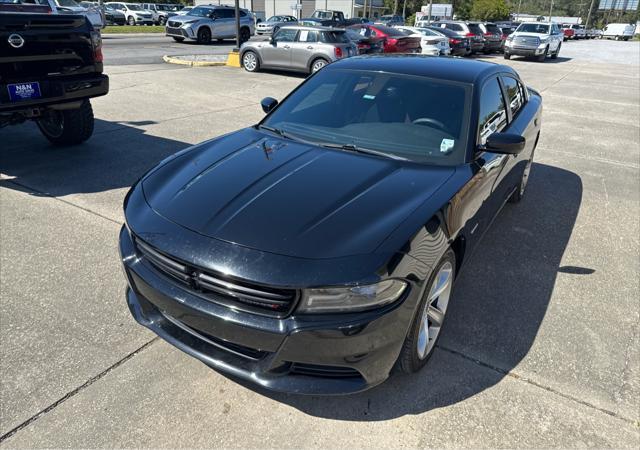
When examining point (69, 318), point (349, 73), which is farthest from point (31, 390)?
point (349, 73)

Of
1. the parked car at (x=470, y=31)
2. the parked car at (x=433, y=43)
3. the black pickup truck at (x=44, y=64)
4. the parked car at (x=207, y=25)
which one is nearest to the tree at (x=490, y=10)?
the parked car at (x=470, y=31)

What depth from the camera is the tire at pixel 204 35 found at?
23.5 metres

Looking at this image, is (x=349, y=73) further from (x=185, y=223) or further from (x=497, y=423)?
(x=497, y=423)

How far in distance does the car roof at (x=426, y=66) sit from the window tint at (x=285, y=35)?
37.0ft

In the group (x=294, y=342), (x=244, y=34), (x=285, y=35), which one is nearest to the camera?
(x=294, y=342)

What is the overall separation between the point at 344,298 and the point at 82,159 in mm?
4993

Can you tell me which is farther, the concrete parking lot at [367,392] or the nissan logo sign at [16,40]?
the nissan logo sign at [16,40]

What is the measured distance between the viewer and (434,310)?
8.73 ft

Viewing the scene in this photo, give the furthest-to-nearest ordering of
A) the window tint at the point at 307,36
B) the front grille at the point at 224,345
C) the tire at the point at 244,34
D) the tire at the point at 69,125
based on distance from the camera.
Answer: the tire at the point at 244,34 → the window tint at the point at 307,36 → the tire at the point at 69,125 → the front grille at the point at 224,345

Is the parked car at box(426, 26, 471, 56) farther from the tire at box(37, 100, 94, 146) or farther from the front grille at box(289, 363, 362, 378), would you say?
the front grille at box(289, 363, 362, 378)

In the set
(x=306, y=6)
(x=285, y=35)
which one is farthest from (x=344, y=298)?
(x=306, y=6)

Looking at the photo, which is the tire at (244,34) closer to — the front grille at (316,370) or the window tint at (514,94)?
the window tint at (514,94)

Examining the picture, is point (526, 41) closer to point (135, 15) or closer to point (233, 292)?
point (233, 292)

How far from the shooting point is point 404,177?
2732 mm
